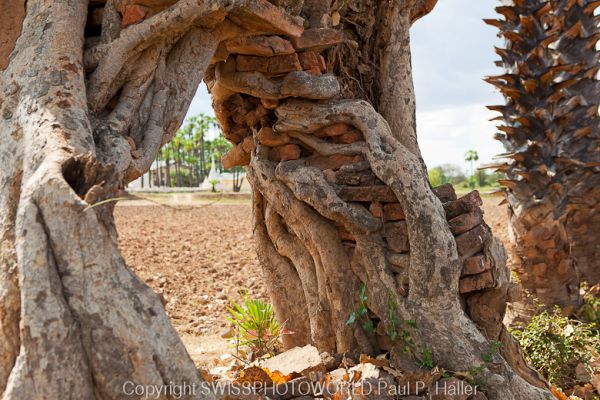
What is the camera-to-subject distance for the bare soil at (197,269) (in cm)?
586

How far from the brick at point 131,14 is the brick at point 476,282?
7.55 feet

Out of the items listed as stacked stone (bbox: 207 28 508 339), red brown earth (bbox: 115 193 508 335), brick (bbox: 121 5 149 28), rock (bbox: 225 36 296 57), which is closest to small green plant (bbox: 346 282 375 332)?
stacked stone (bbox: 207 28 508 339)

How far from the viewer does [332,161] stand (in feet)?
11.4

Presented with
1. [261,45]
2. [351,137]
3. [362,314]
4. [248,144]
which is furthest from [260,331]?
[261,45]

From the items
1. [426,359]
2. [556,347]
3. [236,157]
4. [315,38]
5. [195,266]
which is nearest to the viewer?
[426,359]

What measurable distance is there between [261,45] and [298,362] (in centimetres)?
195

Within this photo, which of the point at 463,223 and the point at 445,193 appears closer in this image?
the point at 463,223

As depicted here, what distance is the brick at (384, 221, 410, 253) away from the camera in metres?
3.21

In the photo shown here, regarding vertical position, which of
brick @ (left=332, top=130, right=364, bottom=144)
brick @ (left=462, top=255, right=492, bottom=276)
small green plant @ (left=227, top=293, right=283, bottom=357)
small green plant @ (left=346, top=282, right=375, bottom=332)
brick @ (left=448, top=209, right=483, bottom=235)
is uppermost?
brick @ (left=332, top=130, right=364, bottom=144)

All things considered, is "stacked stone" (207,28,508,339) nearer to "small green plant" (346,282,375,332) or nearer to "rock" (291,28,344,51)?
"rock" (291,28,344,51)

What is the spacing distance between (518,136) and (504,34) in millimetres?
1088

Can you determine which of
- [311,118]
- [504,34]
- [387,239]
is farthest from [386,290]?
[504,34]

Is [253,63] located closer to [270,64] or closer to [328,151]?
[270,64]

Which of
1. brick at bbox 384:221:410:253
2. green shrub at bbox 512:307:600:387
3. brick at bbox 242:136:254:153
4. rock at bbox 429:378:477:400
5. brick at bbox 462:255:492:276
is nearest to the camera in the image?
rock at bbox 429:378:477:400
